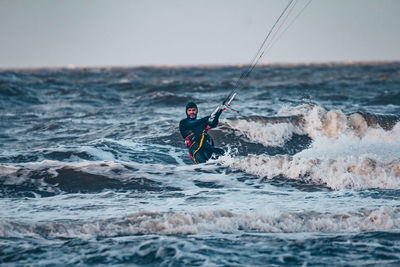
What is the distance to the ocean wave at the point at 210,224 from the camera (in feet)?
21.5

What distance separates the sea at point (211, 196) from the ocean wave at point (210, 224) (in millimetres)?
15

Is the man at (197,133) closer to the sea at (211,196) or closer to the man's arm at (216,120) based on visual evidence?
the man's arm at (216,120)

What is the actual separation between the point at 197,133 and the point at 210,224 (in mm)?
4009

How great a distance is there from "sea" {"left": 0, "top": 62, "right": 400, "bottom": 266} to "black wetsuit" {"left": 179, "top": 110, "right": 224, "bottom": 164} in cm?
34

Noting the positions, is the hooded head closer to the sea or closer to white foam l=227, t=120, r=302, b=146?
the sea

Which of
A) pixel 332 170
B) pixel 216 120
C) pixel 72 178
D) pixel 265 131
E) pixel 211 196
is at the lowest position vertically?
pixel 72 178

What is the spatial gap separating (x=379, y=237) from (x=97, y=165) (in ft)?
20.3

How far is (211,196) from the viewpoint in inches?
332

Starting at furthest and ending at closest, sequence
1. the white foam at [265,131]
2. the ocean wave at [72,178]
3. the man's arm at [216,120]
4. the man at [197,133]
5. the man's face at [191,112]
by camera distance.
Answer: the white foam at [265,131] < the man's face at [191,112] < the man at [197,133] < the man's arm at [216,120] < the ocean wave at [72,178]

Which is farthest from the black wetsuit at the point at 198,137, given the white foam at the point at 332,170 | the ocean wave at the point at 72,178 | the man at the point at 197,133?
the ocean wave at the point at 72,178

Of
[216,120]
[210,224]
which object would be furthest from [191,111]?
[210,224]

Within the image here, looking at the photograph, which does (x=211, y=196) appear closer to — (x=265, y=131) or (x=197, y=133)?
(x=197, y=133)

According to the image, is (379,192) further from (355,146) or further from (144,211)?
(355,146)

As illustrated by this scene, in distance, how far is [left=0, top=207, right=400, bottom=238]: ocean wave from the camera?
6543 mm
